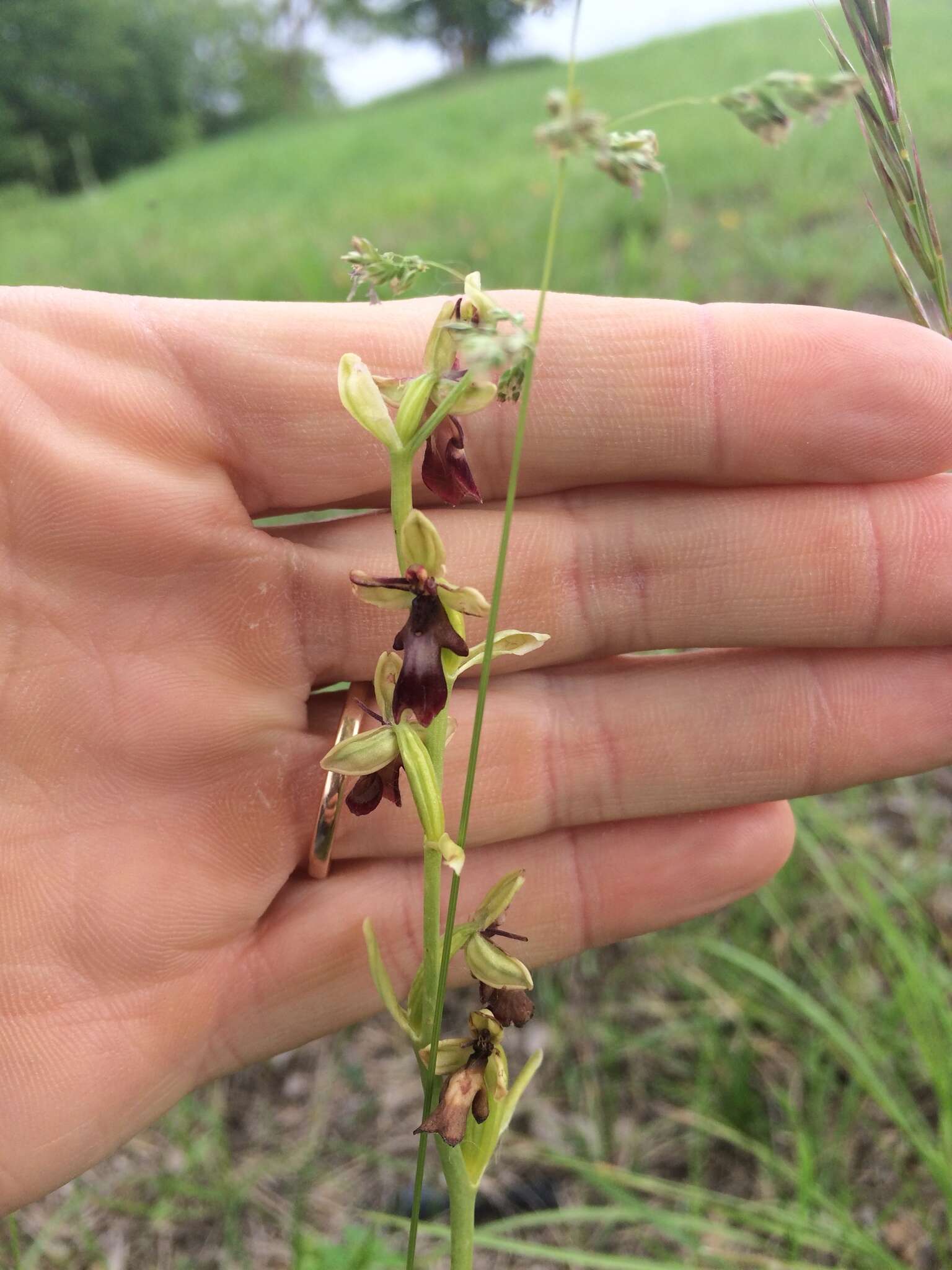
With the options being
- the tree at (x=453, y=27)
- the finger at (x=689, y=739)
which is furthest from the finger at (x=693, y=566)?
the tree at (x=453, y=27)

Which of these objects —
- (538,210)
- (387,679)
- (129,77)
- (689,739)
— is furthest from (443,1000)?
(129,77)

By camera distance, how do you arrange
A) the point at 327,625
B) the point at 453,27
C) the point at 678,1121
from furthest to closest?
the point at 453,27, the point at 678,1121, the point at 327,625

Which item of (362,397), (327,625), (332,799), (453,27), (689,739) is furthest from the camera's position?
(453,27)

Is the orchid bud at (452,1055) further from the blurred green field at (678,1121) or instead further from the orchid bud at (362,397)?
the orchid bud at (362,397)

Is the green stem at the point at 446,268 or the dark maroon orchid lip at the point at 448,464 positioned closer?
the green stem at the point at 446,268

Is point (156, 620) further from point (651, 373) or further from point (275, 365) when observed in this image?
point (651, 373)

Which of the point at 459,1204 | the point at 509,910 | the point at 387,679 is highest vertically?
the point at 387,679

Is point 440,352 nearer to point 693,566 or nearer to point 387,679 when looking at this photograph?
point 387,679
